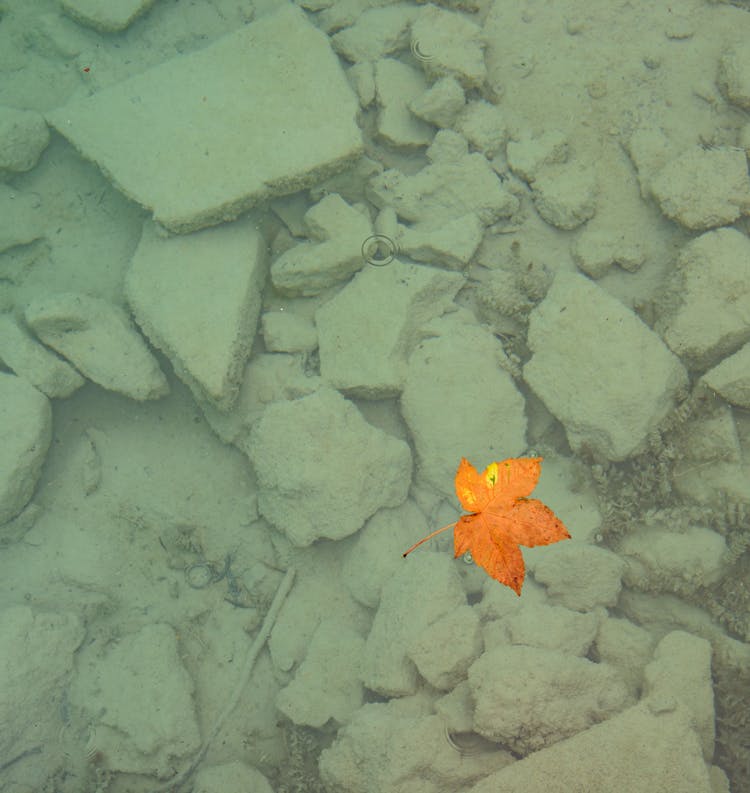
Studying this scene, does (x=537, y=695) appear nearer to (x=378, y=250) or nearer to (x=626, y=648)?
(x=626, y=648)

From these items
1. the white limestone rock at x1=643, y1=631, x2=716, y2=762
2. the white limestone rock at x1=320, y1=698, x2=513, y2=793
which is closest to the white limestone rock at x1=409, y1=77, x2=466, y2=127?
the white limestone rock at x1=643, y1=631, x2=716, y2=762

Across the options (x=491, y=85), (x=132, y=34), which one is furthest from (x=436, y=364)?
(x=132, y=34)

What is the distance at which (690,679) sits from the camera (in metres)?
3.05

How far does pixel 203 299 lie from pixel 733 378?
2798mm

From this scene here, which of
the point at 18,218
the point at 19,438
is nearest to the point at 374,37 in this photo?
the point at 18,218

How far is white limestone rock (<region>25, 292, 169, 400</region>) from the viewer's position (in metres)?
3.80

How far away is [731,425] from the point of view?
3.51 metres

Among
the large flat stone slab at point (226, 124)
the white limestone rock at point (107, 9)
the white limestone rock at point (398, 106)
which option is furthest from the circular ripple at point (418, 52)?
the white limestone rock at point (107, 9)

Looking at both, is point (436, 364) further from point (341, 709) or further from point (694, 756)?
point (694, 756)

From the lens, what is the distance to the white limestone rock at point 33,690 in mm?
3449

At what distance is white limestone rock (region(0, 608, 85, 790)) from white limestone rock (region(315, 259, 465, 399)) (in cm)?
200

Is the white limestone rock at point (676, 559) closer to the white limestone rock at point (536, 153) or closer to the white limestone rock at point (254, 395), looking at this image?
the white limestone rock at point (254, 395)

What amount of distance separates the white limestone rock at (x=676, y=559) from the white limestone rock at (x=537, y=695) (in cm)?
63

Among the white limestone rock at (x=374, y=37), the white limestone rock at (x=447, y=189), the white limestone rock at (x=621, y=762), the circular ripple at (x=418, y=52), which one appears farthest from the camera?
the white limestone rock at (x=374, y=37)
